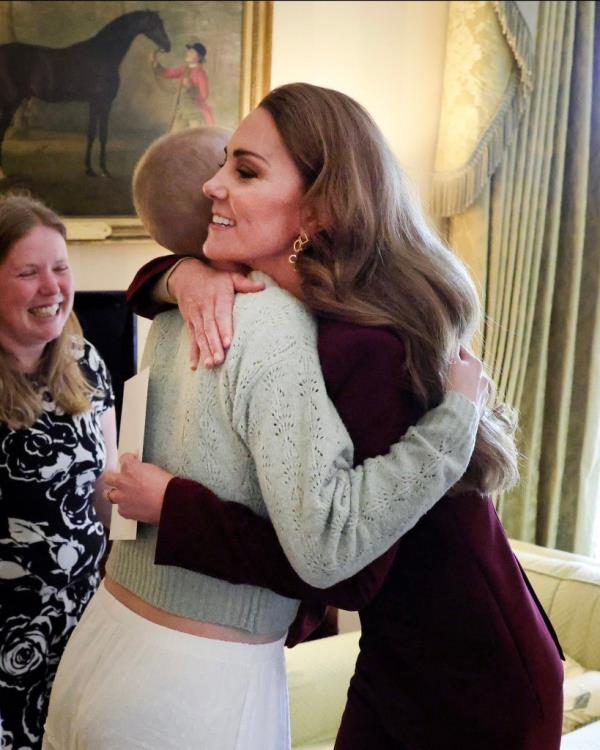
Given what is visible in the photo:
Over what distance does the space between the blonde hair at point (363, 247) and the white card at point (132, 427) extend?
252mm

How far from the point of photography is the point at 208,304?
1001 mm

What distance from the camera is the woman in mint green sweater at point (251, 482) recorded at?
2.94 feet

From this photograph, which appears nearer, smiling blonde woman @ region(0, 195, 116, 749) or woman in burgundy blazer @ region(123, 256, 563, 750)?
woman in burgundy blazer @ region(123, 256, 563, 750)

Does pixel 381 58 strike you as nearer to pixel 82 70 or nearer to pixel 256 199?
pixel 82 70

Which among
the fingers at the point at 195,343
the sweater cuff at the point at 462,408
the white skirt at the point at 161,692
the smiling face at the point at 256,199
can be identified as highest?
the smiling face at the point at 256,199

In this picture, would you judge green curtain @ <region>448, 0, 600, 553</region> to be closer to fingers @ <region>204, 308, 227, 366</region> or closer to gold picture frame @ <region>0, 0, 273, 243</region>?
gold picture frame @ <region>0, 0, 273, 243</region>

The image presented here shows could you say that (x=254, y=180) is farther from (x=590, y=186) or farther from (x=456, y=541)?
(x=590, y=186)

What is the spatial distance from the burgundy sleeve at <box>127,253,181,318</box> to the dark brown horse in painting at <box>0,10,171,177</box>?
1642mm

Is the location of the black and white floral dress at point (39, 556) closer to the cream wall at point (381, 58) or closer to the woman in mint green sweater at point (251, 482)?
the woman in mint green sweater at point (251, 482)

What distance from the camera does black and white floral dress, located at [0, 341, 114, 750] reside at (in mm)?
1676

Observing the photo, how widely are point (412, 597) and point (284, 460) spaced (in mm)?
314

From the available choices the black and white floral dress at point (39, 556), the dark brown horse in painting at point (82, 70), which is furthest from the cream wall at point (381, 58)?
the black and white floral dress at point (39, 556)

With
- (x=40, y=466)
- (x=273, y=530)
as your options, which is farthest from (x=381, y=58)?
(x=273, y=530)

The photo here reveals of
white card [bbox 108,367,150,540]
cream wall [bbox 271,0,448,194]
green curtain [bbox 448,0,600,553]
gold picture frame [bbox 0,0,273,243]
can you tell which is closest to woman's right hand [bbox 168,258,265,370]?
white card [bbox 108,367,150,540]
